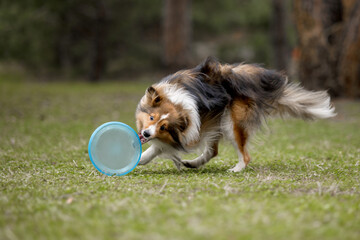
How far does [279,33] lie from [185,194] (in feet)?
54.2

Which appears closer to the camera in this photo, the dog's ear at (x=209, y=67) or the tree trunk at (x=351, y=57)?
the dog's ear at (x=209, y=67)

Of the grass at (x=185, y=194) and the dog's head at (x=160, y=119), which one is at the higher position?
the dog's head at (x=160, y=119)

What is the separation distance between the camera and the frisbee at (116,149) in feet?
17.3

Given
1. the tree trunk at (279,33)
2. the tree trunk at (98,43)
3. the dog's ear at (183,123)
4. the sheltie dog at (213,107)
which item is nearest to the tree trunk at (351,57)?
the tree trunk at (279,33)

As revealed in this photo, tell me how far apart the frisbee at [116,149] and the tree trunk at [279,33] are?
14562 millimetres

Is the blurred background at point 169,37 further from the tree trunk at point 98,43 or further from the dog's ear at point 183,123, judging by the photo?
the dog's ear at point 183,123

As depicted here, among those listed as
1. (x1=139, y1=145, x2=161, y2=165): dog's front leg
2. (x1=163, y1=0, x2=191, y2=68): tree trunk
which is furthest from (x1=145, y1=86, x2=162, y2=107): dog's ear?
(x1=163, y1=0, x2=191, y2=68): tree trunk

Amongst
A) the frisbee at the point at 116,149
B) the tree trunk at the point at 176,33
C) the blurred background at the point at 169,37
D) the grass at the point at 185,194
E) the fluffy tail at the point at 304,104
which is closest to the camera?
the grass at the point at 185,194

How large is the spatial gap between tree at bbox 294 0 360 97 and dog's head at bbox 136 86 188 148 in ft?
30.2

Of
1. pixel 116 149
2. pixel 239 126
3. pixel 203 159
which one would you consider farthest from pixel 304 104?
pixel 116 149

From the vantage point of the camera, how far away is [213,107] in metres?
5.65

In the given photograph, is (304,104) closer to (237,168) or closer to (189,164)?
(237,168)

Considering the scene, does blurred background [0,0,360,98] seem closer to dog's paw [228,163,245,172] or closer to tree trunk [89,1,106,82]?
tree trunk [89,1,106,82]

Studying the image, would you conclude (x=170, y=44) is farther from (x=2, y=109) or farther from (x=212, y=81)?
(x=212, y=81)
